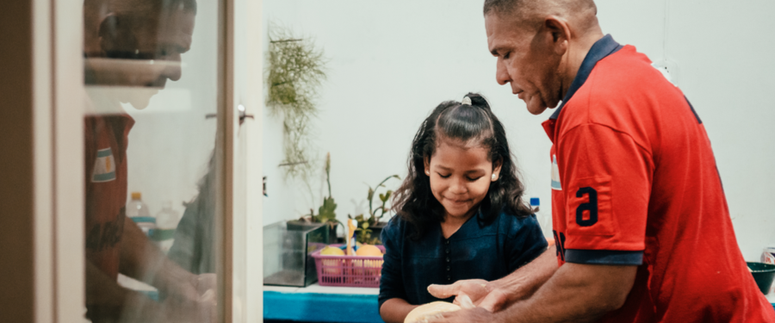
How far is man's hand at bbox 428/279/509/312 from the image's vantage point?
1.23m

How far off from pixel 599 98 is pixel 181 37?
0.65 m

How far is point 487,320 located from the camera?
958 millimetres

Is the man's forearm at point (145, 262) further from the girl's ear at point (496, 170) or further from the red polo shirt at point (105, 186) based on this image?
the girl's ear at point (496, 170)

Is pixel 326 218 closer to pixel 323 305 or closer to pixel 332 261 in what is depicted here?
pixel 332 261

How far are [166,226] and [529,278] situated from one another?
3.00ft

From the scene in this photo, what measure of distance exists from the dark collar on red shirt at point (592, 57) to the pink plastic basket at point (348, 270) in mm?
1467

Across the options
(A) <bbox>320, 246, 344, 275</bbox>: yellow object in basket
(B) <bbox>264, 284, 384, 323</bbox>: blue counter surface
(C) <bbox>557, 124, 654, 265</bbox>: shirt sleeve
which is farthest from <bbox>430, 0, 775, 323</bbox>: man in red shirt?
(A) <bbox>320, 246, 344, 275</bbox>: yellow object in basket

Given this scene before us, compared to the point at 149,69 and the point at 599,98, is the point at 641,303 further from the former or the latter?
the point at 149,69

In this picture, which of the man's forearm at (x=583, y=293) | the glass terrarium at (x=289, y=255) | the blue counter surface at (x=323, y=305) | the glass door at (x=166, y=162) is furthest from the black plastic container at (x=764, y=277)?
the glass door at (x=166, y=162)

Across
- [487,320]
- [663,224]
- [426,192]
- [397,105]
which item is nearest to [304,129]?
[397,105]

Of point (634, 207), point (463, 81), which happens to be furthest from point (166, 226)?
point (463, 81)

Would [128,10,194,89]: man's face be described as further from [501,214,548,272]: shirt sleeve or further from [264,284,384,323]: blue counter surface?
[264,284,384,323]: blue counter surface

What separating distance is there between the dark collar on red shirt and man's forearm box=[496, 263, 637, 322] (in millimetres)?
273

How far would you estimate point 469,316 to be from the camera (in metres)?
1.00
